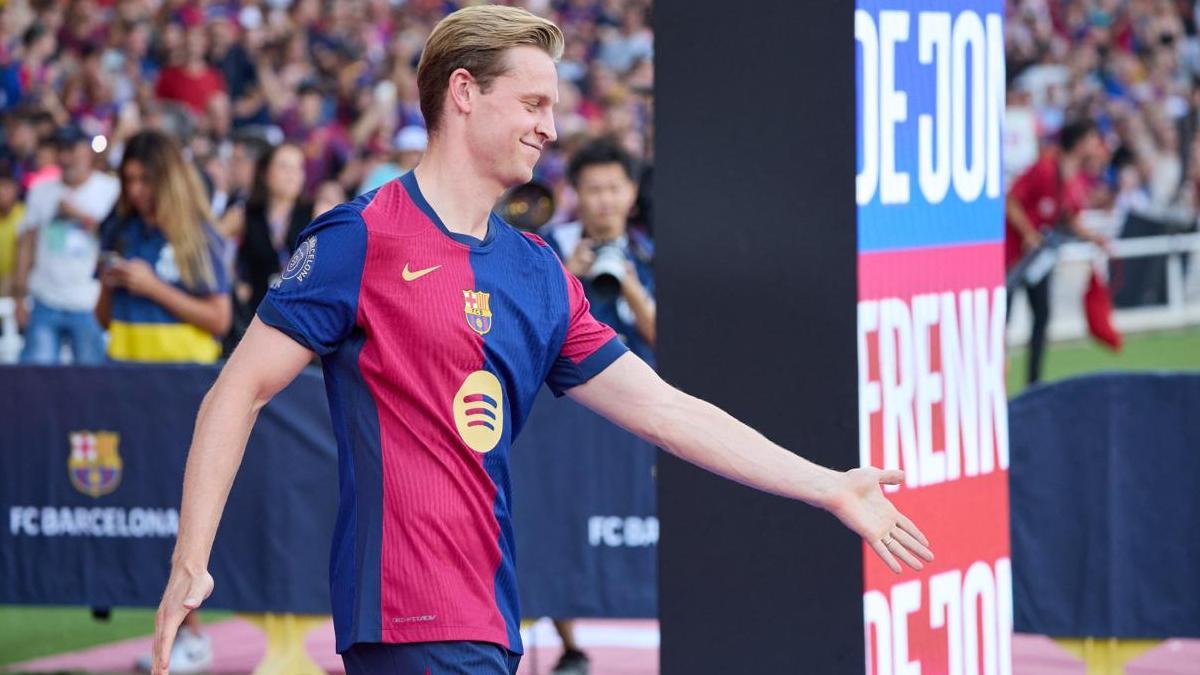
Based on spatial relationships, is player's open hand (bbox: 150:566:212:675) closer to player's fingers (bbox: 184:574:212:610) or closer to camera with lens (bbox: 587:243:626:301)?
player's fingers (bbox: 184:574:212:610)

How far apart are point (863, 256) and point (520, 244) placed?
3.05 feet

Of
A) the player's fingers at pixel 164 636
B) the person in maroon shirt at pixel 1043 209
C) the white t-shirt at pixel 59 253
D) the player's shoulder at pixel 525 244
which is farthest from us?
the person in maroon shirt at pixel 1043 209

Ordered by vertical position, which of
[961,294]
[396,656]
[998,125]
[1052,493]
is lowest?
[1052,493]

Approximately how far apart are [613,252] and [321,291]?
162 inches

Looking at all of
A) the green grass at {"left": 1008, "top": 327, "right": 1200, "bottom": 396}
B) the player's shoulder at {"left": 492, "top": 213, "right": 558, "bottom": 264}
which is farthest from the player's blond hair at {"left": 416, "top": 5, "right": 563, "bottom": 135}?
the green grass at {"left": 1008, "top": 327, "right": 1200, "bottom": 396}

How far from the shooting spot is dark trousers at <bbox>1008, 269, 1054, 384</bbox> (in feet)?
48.2

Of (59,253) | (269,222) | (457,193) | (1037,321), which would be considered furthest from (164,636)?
(1037,321)

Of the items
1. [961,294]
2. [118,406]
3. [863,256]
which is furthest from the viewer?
[118,406]

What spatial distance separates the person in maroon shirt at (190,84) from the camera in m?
17.6

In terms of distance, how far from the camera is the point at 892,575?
4.39 m

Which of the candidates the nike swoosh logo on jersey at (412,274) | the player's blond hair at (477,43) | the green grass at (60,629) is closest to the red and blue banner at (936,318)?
the player's blond hair at (477,43)

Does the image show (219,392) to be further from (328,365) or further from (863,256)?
(863,256)

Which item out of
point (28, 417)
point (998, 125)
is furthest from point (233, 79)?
point (998, 125)

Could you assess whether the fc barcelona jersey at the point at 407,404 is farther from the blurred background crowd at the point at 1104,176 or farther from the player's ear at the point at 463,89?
the blurred background crowd at the point at 1104,176
